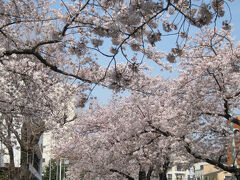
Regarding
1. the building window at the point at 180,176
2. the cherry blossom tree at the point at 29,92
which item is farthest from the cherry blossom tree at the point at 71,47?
the building window at the point at 180,176

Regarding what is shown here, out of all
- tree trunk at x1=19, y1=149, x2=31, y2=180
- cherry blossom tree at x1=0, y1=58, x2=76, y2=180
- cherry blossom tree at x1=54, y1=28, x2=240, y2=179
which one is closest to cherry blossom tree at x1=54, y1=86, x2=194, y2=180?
cherry blossom tree at x1=54, y1=28, x2=240, y2=179

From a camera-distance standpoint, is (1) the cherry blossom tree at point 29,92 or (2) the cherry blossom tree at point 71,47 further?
(1) the cherry blossom tree at point 29,92

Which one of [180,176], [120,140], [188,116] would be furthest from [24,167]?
[180,176]

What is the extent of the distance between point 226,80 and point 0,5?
25.5 feet

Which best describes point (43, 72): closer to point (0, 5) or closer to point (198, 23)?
point (0, 5)

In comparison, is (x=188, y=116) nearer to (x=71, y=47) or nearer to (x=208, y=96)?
(x=208, y=96)

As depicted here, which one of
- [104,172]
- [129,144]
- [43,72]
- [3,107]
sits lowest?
[104,172]

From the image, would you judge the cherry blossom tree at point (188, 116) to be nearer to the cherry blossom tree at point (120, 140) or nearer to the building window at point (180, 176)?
the cherry blossom tree at point (120, 140)

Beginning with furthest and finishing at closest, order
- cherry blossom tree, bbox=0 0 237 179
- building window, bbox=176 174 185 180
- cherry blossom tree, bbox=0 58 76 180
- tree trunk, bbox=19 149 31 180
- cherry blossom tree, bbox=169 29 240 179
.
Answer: building window, bbox=176 174 185 180
tree trunk, bbox=19 149 31 180
cherry blossom tree, bbox=169 29 240 179
cherry blossom tree, bbox=0 58 76 180
cherry blossom tree, bbox=0 0 237 179

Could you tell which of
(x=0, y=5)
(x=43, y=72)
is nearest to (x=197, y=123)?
(x=43, y=72)

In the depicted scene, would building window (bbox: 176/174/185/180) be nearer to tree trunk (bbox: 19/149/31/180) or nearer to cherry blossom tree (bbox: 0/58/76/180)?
tree trunk (bbox: 19/149/31/180)

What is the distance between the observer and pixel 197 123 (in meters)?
12.0

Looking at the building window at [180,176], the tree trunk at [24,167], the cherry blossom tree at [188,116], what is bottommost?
the building window at [180,176]

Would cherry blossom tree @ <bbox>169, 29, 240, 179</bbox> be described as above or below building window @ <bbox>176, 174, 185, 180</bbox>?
above
